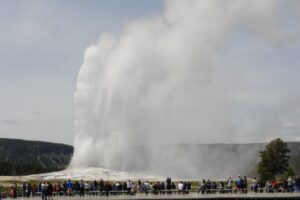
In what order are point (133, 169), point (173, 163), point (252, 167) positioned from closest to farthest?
1. point (133, 169)
2. point (173, 163)
3. point (252, 167)

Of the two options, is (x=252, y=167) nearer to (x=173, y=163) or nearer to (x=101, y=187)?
(x=173, y=163)

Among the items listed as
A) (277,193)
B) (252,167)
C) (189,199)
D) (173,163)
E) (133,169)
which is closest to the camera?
(189,199)

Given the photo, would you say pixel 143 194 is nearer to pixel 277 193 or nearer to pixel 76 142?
pixel 277 193

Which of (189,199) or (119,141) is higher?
(119,141)

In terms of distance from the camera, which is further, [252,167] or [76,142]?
[252,167]

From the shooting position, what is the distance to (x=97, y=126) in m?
110

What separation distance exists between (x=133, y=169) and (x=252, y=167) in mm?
67776

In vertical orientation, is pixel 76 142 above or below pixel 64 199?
above

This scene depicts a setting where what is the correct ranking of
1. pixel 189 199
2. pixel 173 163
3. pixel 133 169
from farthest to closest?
pixel 173 163 → pixel 133 169 → pixel 189 199

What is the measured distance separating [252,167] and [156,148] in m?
50.1

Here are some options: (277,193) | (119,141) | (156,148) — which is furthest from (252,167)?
(277,193)

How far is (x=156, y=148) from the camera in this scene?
125625 mm

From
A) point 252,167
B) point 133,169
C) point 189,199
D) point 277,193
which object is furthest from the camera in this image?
point 252,167

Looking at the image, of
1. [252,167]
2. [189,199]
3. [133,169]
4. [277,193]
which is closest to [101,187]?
[189,199]
